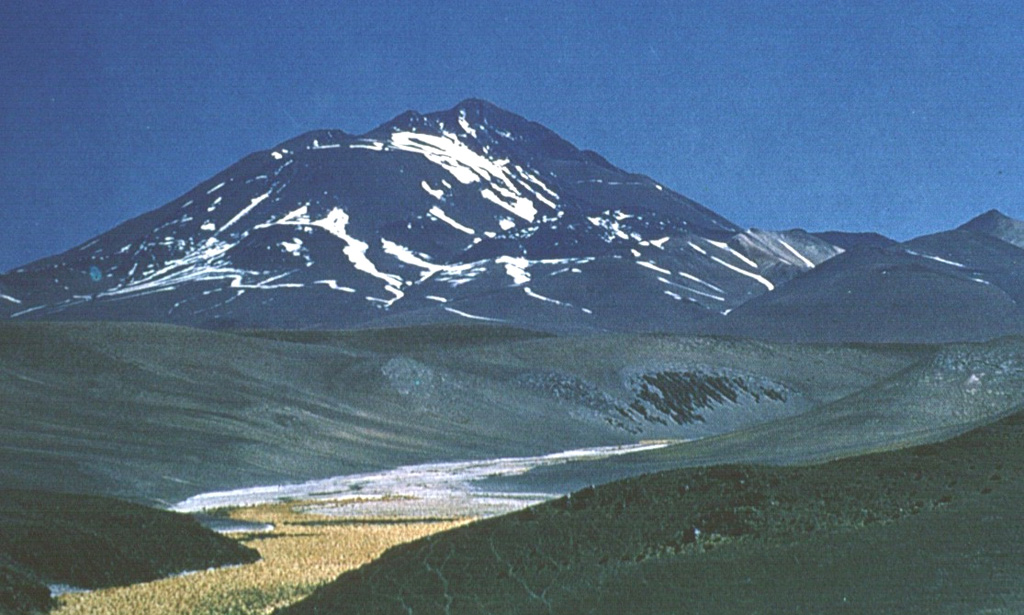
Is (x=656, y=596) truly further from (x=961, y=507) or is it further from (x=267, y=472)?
(x=267, y=472)

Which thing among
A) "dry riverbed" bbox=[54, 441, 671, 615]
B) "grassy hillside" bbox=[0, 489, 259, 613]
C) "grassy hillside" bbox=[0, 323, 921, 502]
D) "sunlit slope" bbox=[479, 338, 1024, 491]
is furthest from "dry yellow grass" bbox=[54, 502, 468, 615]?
"sunlit slope" bbox=[479, 338, 1024, 491]

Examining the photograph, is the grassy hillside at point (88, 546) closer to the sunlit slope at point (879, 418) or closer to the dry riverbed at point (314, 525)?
the dry riverbed at point (314, 525)

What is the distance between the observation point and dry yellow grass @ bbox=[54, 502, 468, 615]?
92.1 feet

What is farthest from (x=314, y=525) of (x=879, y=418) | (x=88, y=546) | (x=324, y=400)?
(x=324, y=400)

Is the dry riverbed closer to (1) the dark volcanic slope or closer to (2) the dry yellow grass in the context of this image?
(2) the dry yellow grass

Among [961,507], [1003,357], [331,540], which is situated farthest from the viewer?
[1003,357]

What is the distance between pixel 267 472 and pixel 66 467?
17525 millimetres

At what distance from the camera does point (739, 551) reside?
74.6 ft

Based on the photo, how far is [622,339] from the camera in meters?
186

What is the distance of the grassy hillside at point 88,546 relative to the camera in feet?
94.4

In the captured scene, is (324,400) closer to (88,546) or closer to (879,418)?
(879,418)

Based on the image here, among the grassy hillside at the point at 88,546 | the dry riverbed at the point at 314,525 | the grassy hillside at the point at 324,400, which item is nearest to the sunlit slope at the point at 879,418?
the dry riverbed at the point at 314,525

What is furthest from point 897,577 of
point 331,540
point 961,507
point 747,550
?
point 331,540

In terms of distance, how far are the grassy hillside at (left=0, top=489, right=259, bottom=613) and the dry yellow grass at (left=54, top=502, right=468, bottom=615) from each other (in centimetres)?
78
